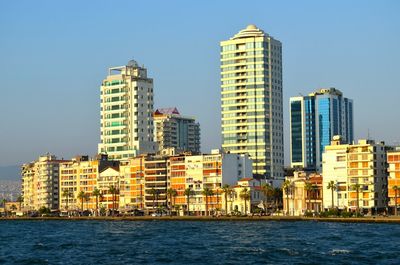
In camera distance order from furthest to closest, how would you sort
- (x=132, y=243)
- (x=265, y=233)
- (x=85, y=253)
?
(x=265, y=233)
(x=132, y=243)
(x=85, y=253)

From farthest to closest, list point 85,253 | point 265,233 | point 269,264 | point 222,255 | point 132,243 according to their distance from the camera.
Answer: point 265,233 < point 132,243 < point 85,253 < point 222,255 < point 269,264

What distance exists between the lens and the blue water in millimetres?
110875

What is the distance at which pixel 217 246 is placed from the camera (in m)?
132

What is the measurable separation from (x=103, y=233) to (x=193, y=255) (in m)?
65.9

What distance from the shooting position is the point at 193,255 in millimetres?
117812

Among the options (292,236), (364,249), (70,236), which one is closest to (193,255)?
(364,249)

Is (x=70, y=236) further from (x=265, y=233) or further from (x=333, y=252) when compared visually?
(x=333, y=252)

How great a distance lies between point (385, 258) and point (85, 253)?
139 feet

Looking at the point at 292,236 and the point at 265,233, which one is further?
the point at 265,233

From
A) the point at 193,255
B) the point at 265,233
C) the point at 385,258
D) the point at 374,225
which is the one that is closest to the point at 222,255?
the point at 193,255

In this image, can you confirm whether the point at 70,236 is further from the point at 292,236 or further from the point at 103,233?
the point at 292,236

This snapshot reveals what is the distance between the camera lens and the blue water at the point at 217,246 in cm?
11088

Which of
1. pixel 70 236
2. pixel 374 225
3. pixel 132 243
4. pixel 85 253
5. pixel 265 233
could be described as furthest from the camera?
pixel 374 225

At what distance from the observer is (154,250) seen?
128250 millimetres
